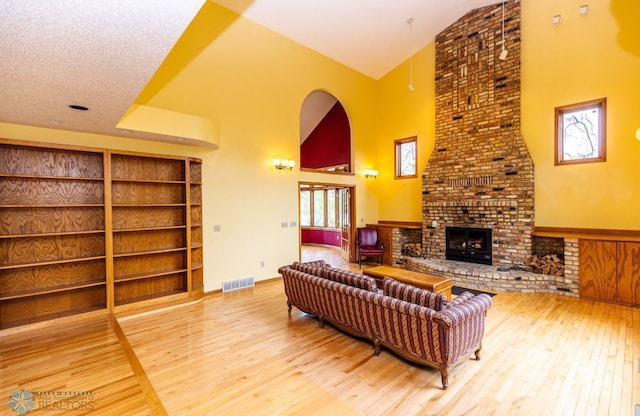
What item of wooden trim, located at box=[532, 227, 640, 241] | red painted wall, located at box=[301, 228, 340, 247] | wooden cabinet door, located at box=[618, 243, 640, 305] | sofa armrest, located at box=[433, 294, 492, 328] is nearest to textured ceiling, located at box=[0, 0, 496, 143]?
sofa armrest, located at box=[433, 294, 492, 328]

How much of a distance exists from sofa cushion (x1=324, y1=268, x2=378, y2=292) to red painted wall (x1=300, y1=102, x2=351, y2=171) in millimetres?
4949

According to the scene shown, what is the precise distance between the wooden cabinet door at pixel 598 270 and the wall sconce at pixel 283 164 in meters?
5.38

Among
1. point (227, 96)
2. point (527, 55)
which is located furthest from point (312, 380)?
point (527, 55)

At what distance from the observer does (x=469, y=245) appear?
21.7 feet

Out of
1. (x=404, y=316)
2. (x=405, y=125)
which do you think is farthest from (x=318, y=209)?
(x=404, y=316)

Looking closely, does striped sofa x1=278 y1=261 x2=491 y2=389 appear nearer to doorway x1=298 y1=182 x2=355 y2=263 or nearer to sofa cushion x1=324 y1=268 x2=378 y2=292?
sofa cushion x1=324 y1=268 x2=378 y2=292

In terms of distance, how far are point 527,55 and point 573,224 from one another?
341 centimetres

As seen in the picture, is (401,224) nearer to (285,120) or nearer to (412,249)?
(412,249)

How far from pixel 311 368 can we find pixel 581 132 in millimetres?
6186

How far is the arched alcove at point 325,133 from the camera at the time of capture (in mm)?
8797

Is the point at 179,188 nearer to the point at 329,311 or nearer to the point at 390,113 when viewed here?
the point at 329,311

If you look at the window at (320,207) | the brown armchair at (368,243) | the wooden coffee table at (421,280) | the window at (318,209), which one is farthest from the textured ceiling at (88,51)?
the window at (318,209)

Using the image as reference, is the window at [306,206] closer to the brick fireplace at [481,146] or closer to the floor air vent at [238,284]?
the brick fireplace at [481,146]

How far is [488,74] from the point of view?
640cm
